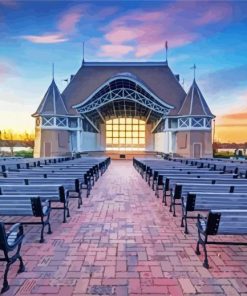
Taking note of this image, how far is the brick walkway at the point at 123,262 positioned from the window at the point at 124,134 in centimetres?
3613

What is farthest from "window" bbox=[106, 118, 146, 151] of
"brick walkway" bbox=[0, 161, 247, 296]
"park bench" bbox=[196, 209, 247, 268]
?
"park bench" bbox=[196, 209, 247, 268]

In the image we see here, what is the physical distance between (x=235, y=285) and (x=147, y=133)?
38.0m

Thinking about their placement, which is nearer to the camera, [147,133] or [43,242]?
[43,242]

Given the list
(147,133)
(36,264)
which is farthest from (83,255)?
(147,133)

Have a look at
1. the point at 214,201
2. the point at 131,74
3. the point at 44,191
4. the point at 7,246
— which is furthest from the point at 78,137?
the point at 7,246

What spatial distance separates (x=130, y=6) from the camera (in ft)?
45.7

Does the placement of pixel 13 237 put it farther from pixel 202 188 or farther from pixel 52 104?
pixel 52 104

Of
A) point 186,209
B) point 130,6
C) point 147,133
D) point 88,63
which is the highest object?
point 88,63

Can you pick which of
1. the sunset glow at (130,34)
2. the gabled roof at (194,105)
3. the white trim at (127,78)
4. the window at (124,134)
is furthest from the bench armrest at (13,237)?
the window at (124,134)

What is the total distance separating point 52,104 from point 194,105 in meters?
14.5

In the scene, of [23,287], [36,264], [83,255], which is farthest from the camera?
[83,255]

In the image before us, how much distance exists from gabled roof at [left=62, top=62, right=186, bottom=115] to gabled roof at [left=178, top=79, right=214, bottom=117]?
3.74ft

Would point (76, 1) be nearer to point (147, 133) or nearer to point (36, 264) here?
point (36, 264)

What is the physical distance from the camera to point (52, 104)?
97.2ft
